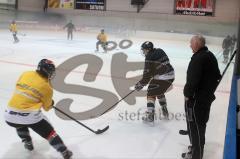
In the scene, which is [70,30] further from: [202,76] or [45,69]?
[202,76]

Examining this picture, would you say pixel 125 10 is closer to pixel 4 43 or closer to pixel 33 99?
pixel 4 43

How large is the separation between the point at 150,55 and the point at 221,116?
1.39 m

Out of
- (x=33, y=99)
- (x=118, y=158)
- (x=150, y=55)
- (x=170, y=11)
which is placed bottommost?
(x=118, y=158)

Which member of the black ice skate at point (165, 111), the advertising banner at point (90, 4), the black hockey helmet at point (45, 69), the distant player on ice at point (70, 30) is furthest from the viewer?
the distant player on ice at point (70, 30)

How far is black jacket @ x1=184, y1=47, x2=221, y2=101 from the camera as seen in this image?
237 centimetres

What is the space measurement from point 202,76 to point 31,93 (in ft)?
4.23

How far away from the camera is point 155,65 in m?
3.56

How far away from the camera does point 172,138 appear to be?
→ 3.34 meters

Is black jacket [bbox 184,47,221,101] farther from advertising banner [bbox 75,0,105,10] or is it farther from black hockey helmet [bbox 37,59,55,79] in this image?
advertising banner [bbox 75,0,105,10]

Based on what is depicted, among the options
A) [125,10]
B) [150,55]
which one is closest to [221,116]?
[150,55]

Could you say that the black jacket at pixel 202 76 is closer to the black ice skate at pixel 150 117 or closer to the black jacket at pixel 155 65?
→ the black jacket at pixel 155 65

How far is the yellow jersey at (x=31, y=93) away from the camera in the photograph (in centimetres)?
242

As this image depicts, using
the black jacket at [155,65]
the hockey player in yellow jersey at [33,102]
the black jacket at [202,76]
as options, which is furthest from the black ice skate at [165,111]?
the hockey player in yellow jersey at [33,102]

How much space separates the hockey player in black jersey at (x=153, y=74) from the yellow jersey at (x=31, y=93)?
136cm
